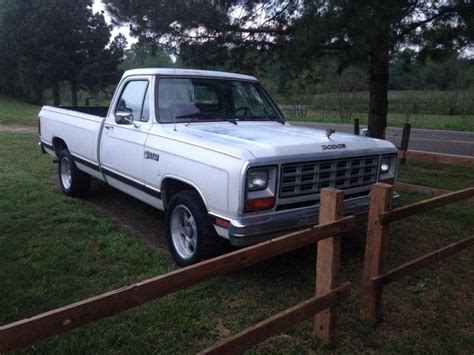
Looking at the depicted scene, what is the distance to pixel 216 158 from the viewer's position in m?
3.98

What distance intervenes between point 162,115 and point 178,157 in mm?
887

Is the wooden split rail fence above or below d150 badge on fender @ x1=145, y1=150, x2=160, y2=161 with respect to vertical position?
below

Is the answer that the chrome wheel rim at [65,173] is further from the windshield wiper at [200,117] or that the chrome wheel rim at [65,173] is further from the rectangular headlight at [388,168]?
the rectangular headlight at [388,168]

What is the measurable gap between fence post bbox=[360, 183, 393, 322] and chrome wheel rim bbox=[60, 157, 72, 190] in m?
5.14

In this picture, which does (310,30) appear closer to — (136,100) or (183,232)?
(136,100)

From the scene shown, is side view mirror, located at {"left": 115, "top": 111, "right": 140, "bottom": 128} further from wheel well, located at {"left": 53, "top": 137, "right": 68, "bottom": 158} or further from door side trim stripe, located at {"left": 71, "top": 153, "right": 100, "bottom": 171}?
wheel well, located at {"left": 53, "top": 137, "right": 68, "bottom": 158}

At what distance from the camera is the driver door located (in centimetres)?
520

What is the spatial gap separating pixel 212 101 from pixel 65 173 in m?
3.11

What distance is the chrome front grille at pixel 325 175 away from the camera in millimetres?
4016

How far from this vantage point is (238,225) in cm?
376

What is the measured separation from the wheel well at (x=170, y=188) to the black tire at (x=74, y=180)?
268cm

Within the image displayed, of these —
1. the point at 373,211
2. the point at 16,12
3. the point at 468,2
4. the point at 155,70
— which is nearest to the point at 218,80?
the point at 155,70

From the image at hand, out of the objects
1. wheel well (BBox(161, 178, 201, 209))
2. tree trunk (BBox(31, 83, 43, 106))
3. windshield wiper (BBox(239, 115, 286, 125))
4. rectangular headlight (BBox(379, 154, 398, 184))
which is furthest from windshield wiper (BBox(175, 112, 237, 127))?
tree trunk (BBox(31, 83, 43, 106))

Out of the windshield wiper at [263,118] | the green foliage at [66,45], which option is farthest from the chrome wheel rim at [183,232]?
the green foliage at [66,45]
